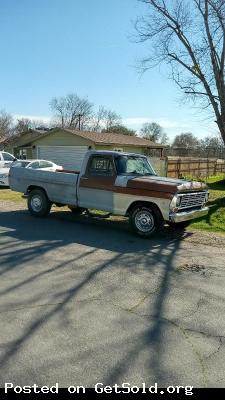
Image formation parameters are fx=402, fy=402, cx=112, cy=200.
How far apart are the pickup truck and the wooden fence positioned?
1516 centimetres

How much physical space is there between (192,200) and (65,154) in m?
22.1

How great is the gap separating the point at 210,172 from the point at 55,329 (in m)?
32.0

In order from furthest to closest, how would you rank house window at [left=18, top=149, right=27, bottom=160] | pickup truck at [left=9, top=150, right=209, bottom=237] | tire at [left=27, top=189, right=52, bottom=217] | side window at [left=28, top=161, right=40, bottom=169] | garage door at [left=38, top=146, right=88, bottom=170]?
house window at [left=18, top=149, right=27, bottom=160] < garage door at [left=38, top=146, right=88, bottom=170] < side window at [left=28, top=161, right=40, bottom=169] < tire at [left=27, top=189, right=52, bottom=217] < pickup truck at [left=9, top=150, right=209, bottom=237]

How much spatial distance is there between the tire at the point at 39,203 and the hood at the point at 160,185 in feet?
9.46

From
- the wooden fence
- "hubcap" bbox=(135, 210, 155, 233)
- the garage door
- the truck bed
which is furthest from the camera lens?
the garage door

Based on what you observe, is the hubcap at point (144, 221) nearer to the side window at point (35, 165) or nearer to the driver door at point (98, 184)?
the driver door at point (98, 184)

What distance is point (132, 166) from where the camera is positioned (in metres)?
10.2

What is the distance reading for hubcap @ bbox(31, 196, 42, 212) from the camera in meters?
11.3

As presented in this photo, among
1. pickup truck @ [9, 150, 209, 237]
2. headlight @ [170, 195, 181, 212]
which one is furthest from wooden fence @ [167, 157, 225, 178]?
headlight @ [170, 195, 181, 212]

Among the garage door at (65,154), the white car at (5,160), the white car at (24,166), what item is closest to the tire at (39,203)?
the white car at (24,166)

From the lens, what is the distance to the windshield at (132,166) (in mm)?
9905

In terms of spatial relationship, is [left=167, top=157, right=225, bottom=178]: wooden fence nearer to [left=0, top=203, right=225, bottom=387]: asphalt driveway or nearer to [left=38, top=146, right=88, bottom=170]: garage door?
[left=38, top=146, right=88, bottom=170]: garage door

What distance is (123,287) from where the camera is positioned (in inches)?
227

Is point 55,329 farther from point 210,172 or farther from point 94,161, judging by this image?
point 210,172
